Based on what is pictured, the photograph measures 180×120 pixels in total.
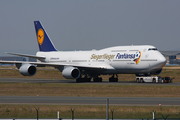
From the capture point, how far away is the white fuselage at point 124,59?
5297cm

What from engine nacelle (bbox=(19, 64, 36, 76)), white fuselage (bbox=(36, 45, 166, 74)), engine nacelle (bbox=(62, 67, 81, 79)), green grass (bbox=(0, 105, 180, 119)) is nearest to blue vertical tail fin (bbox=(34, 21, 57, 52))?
white fuselage (bbox=(36, 45, 166, 74))

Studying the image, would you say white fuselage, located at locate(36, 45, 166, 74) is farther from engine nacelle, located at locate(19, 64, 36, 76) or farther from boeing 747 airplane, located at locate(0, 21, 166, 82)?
engine nacelle, located at locate(19, 64, 36, 76)

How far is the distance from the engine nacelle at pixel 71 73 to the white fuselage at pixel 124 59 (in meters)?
4.89

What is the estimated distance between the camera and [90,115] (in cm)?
2136

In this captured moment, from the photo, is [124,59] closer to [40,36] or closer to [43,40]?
[43,40]

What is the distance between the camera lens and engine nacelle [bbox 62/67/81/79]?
55.2 meters

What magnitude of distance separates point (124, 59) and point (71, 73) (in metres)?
9.49

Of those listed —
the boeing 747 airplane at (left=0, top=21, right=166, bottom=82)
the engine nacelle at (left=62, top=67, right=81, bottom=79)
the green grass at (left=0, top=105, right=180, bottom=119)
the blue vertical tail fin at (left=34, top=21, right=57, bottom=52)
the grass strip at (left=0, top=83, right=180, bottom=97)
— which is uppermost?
the blue vertical tail fin at (left=34, top=21, right=57, bottom=52)

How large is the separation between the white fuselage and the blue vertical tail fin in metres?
8.67

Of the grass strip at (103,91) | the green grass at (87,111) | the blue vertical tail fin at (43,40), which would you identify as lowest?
the green grass at (87,111)

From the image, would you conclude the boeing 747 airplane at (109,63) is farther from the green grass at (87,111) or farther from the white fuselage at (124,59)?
the green grass at (87,111)

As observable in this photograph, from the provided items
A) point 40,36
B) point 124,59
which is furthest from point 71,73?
point 40,36

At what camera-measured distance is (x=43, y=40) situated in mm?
72250

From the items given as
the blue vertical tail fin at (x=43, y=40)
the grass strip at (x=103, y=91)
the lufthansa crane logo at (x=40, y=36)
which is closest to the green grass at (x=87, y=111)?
the grass strip at (x=103, y=91)
